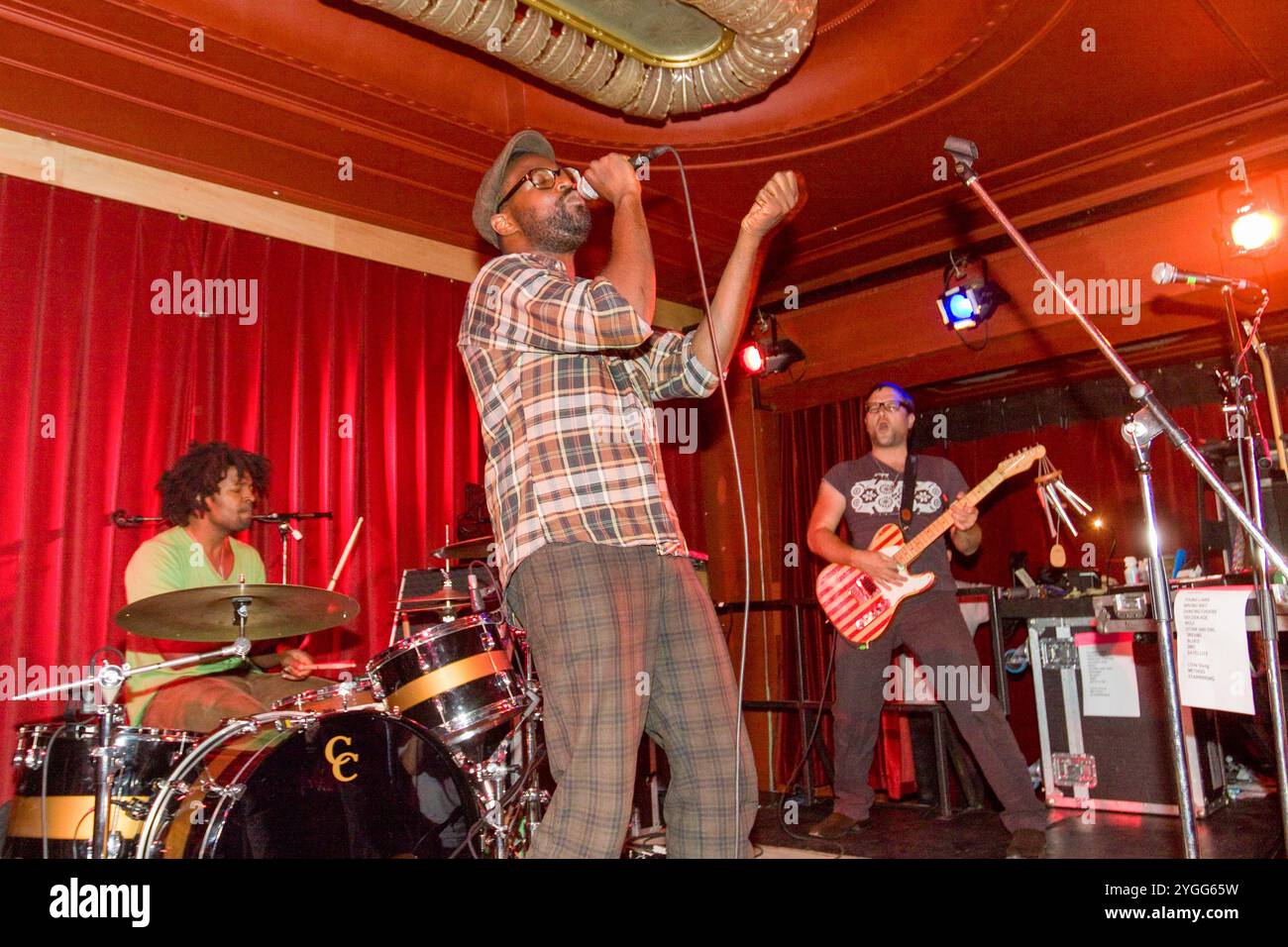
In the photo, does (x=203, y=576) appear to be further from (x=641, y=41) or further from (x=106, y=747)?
(x=641, y=41)

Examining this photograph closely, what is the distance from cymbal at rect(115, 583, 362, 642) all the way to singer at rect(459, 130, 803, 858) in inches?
45.4

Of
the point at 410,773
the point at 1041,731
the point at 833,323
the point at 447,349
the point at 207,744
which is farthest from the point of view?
the point at 833,323

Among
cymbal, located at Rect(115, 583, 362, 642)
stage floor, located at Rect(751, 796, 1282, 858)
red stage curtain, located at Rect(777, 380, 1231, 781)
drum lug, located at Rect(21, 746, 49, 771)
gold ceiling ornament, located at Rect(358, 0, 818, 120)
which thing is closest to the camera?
drum lug, located at Rect(21, 746, 49, 771)

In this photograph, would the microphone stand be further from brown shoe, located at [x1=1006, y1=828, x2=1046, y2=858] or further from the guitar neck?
the guitar neck

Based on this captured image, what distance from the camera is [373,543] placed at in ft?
16.7

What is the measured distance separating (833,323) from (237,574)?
4.45 metres

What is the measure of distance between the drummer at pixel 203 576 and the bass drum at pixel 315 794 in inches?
19.5

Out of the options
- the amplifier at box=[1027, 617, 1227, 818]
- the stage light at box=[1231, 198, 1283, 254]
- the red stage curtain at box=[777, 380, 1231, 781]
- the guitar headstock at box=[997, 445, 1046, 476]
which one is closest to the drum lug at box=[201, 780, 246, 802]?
the guitar headstock at box=[997, 445, 1046, 476]

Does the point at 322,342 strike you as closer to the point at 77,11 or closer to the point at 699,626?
the point at 77,11

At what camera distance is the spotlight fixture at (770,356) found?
6590 millimetres

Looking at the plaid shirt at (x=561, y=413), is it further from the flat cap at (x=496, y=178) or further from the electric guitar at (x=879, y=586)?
the electric guitar at (x=879, y=586)

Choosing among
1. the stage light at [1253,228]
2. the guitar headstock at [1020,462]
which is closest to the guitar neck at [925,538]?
the guitar headstock at [1020,462]

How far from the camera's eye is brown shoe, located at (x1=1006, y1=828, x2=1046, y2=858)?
375 centimetres

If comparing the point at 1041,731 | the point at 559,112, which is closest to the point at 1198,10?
the point at 559,112
